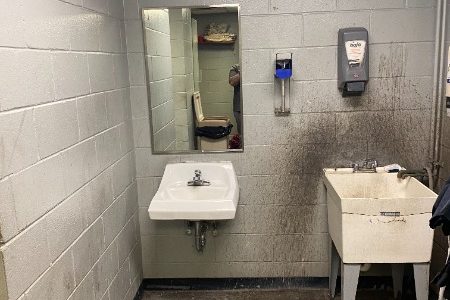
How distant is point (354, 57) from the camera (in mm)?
2566

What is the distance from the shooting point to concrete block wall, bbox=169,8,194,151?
272cm

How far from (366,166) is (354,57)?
0.71 meters

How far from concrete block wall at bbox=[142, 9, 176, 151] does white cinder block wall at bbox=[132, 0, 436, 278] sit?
0.06 metres

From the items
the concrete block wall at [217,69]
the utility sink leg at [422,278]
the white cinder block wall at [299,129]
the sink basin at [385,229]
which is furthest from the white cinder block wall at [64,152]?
the utility sink leg at [422,278]

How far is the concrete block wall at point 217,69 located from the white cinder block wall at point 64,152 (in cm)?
51

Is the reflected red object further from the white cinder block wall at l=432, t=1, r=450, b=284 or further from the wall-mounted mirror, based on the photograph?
the white cinder block wall at l=432, t=1, r=450, b=284

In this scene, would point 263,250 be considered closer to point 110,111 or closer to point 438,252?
point 438,252

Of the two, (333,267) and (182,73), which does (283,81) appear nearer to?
(182,73)

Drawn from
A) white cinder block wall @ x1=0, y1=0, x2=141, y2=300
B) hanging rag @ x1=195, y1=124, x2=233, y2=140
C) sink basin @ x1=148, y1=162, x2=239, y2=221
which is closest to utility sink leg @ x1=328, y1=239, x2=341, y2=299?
sink basin @ x1=148, y1=162, x2=239, y2=221

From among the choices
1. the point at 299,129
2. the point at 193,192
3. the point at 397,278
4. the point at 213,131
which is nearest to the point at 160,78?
the point at 213,131

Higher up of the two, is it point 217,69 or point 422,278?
point 217,69

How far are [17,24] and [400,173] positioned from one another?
87.2 inches

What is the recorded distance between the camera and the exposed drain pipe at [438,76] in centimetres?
254

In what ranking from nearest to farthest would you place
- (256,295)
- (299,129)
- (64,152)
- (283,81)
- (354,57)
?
1. (64,152)
2. (354,57)
3. (283,81)
4. (299,129)
5. (256,295)
